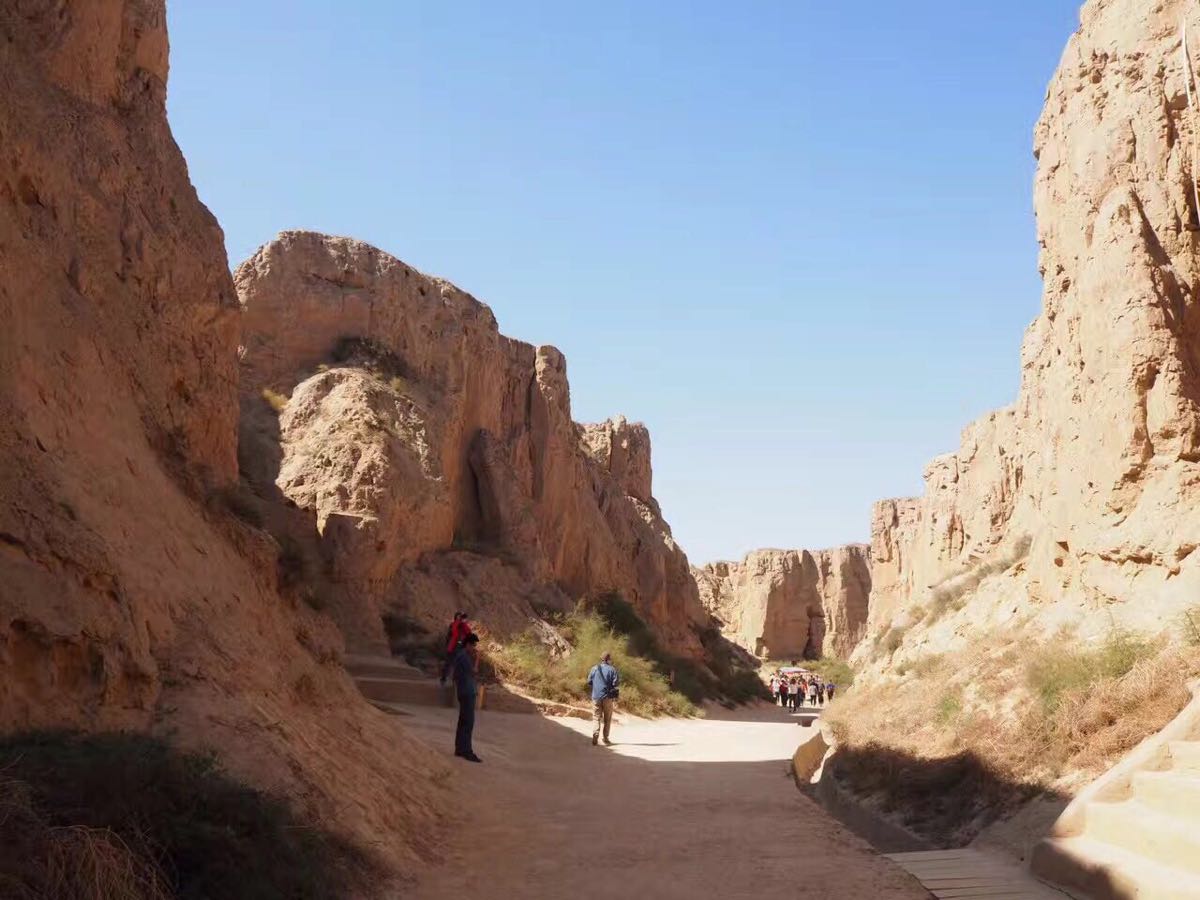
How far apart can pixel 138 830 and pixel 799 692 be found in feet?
123

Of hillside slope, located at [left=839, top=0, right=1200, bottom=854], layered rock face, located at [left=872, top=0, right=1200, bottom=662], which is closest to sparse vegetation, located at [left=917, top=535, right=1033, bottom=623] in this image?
hillside slope, located at [left=839, top=0, right=1200, bottom=854]

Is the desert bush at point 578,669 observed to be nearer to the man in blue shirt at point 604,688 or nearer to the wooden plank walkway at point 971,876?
the man in blue shirt at point 604,688

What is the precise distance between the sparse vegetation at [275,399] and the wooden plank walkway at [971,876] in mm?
18217

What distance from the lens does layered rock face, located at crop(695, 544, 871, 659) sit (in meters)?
69.0

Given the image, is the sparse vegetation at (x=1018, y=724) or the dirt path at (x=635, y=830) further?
the sparse vegetation at (x=1018, y=724)

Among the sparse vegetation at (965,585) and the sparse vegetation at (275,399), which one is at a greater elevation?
the sparse vegetation at (275,399)

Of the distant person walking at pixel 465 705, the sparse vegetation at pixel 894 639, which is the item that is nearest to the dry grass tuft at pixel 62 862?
the distant person walking at pixel 465 705

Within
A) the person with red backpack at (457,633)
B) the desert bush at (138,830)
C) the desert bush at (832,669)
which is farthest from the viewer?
the desert bush at (832,669)

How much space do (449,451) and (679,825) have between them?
17289mm

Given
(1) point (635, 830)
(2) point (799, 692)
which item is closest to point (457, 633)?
(1) point (635, 830)

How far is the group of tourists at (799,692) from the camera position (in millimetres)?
39875

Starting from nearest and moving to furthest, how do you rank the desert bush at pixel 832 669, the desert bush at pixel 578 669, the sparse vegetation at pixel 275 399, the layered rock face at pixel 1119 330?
1. the layered rock face at pixel 1119 330
2. the desert bush at pixel 578 669
3. the sparse vegetation at pixel 275 399
4. the desert bush at pixel 832 669

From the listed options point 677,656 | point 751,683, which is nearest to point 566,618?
point 677,656

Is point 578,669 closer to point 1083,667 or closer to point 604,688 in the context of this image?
point 604,688
